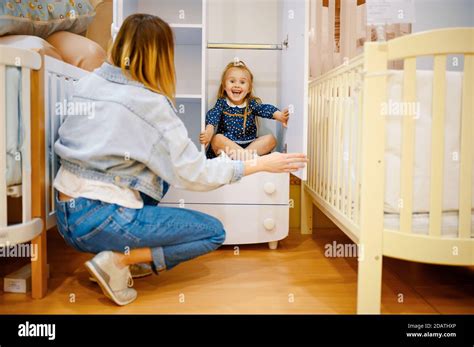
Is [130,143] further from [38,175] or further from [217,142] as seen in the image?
[217,142]

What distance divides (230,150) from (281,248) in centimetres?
44

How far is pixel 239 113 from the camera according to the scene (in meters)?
2.06

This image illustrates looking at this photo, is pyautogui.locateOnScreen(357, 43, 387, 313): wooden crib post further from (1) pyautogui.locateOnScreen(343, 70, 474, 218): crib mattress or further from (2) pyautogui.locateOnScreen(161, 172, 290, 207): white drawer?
(2) pyautogui.locateOnScreen(161, 172, 290, 207): white drawer

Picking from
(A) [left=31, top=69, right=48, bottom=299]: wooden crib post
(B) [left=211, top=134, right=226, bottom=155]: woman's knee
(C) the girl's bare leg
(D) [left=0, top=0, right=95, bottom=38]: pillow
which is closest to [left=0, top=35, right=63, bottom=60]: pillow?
(D) [left=0, top=0, right=95, bottom=38]: pillow

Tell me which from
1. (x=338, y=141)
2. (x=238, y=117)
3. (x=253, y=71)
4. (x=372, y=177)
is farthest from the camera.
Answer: (x=253, y=71)

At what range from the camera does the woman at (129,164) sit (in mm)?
1161

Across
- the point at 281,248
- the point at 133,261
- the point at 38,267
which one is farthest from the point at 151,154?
the point at 281,248

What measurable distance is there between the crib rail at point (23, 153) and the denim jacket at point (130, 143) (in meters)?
0.09

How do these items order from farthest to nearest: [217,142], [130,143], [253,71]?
[253,71], [217,142], [130,143]

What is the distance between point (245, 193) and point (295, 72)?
51 centimetres

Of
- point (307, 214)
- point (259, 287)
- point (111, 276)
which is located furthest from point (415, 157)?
point (307, 214)

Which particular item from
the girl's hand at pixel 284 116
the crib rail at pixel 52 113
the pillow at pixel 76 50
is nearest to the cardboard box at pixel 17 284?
the crib rail at pixel 52 113

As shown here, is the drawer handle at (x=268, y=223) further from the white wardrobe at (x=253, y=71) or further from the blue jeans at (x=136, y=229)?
the blue jeans at (x=136, y=229)

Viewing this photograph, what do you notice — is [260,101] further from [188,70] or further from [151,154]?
[151,154]
